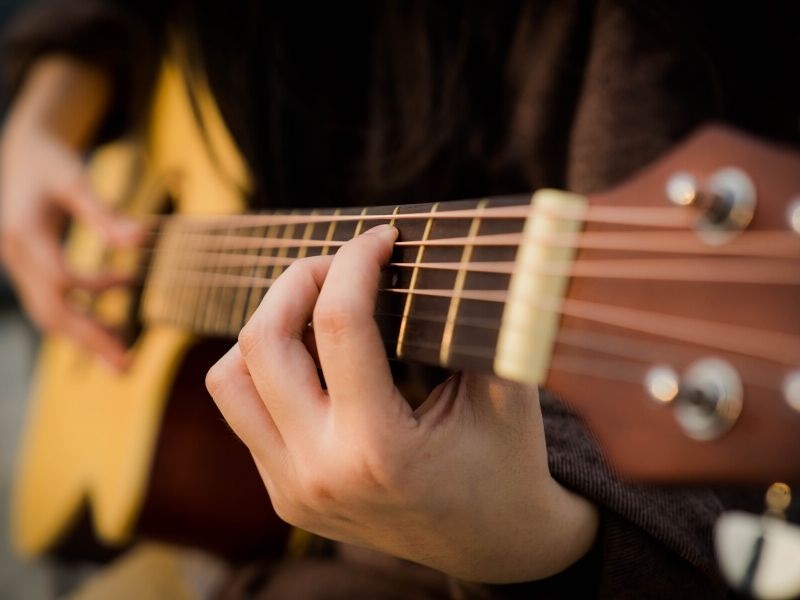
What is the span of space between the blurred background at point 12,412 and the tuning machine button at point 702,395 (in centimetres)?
117

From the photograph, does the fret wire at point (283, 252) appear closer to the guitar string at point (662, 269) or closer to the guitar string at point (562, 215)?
the guitar string at point (562, 215)

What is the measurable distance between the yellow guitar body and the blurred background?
0.89 ft

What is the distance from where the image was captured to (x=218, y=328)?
63 cm

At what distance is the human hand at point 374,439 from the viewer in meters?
0.35

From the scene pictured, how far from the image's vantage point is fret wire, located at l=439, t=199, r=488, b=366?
0.34 metres

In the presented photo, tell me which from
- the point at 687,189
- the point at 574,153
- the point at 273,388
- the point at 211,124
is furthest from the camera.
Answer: the point at 211,124

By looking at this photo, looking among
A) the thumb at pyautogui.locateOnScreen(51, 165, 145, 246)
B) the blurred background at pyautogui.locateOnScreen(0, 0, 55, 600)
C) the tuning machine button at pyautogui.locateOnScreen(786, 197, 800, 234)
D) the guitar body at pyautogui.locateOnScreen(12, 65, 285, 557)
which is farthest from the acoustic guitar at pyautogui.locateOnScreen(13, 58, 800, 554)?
the blurred background at pyautogui.locateOnScreen(0, 0, 55, 600)

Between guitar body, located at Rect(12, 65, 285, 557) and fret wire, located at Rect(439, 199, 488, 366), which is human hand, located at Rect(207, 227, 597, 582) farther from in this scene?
Result: guitar body, located at Rect(12, 65, 285, 557)

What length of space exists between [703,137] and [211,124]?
66 centimetres

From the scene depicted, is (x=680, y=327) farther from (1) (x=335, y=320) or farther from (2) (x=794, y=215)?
(1) (x=335, y=320)

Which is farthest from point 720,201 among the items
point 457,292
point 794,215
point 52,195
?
point 52,195

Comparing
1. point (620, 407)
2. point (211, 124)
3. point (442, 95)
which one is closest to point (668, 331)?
point (620, 407)

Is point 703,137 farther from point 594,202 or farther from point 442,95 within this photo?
point 442,95

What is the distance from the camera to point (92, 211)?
91 cm
